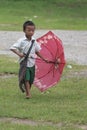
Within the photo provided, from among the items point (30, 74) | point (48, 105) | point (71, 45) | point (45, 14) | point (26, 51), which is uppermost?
point (26, 51)

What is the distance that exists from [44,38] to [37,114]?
8.21 feet

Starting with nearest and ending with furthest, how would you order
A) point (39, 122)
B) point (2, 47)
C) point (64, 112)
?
point (39, 122) → point (64, 112) → point (2, 47)

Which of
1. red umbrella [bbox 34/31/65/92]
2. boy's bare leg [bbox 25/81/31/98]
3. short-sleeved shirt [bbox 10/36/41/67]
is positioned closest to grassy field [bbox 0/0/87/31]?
red umbrella [bbox 34/31/65/92]

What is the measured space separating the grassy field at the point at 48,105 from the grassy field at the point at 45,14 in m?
16.4

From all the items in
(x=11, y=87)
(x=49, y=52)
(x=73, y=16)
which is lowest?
(x=73, y=16)

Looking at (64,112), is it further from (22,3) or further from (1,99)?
(22,3)

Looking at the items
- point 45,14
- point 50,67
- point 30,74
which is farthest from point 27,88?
point 45,14

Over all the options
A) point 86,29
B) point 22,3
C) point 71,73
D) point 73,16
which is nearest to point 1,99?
point 71,73

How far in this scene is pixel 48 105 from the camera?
8.60 metres

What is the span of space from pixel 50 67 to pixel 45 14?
82.2ft

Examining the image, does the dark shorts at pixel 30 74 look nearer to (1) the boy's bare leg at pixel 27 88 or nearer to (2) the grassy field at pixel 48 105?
(1) the boy's bare leg at pixel 27 88

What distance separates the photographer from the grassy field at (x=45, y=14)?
96.5 feet

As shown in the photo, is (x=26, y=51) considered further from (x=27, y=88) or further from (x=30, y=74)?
(x=27, y=88)

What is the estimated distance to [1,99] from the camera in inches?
360
